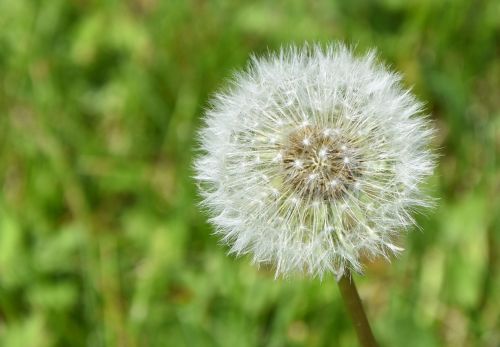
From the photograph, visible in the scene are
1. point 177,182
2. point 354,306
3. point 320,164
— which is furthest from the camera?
point 177,182

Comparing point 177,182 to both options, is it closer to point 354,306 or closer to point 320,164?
point 320,164

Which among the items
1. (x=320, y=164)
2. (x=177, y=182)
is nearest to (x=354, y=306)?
(x=320, y=164)

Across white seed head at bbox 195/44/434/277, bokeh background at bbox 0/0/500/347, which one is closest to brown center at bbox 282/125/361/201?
white seed head at bbox 195/44/434/277

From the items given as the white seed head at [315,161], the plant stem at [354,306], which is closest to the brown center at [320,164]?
the white seed head at [315,161]

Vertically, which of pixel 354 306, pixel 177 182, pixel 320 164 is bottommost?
pixel 354 306

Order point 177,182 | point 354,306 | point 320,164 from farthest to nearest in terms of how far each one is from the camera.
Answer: point 177,182, point 320,164, point 354,306

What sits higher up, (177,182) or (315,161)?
(177,182)
